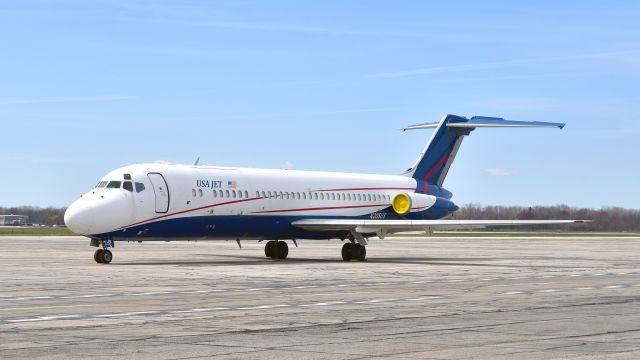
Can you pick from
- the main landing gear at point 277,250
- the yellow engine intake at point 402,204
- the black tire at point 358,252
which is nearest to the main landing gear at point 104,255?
the main landing gear at point 277,250

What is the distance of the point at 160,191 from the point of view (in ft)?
110

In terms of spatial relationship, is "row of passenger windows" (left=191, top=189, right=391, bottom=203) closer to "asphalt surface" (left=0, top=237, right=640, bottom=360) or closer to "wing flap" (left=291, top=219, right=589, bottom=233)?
"wing flap" (left=291, top=219, right=589, bottom=233)

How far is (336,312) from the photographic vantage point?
1658 centimetres

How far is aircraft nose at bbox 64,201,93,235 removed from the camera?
3141 centimetres

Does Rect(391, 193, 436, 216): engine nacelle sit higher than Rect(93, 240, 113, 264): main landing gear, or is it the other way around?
Rect(391, 193, 436, 216): engine nacelle

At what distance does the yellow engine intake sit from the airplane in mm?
41

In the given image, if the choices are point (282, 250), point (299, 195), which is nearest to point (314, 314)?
point (299, 195)

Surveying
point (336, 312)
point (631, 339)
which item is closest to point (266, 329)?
point (336, 312)

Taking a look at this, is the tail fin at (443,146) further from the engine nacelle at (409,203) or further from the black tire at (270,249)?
the black tire at (270,249)

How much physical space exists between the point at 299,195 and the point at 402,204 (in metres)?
5.44

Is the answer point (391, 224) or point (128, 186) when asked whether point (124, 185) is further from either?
point (391, 224)

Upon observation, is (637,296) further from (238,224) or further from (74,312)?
(238,224)

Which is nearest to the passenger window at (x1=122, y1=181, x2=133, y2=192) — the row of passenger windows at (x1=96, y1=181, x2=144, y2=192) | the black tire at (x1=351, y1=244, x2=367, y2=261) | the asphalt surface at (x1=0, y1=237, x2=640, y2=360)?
the row of passenger windows at (x1=96, y1=181, x2=144, y2=192)

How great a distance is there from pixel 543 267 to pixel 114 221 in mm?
13837
